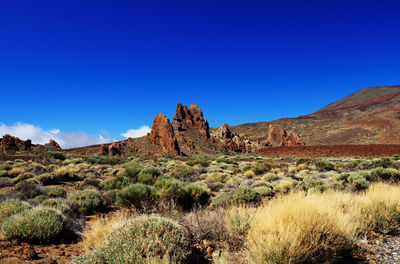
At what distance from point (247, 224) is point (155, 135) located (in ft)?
174

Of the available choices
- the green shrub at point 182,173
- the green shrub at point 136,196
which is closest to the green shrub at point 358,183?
the green shrub at point 136,196

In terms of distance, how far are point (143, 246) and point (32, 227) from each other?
2.90 meters

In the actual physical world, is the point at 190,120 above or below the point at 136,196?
above

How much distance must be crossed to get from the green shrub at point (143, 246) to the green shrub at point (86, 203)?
14.5 ft

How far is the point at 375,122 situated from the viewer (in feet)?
290

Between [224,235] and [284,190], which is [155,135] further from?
[224,235]

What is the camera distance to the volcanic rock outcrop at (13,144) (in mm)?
44562

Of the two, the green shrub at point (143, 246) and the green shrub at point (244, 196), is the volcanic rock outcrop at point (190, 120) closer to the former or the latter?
the green shrub at point (244, 196)

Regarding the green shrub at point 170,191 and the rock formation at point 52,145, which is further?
the rock formation at point 52,145

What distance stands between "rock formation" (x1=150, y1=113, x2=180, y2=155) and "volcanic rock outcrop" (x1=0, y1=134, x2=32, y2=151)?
2621 centimetres

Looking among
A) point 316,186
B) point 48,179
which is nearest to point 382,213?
point 316,186

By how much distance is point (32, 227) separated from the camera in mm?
4488

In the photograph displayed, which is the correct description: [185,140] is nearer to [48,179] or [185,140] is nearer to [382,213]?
[48,179]

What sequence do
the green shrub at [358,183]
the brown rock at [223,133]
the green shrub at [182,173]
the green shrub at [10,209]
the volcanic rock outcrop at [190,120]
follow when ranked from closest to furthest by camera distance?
the green shrub at [10,209]
the green shrub at [358,183]
the green shrub at [182,173]
the volcanic rock outcrop at [190,120]
the brown rock at [223,133]
